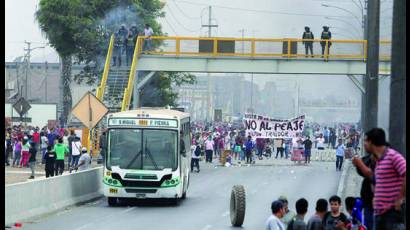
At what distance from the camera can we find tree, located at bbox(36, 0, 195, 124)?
6328cm

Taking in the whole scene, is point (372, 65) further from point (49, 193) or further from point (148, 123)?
point (49, 193)

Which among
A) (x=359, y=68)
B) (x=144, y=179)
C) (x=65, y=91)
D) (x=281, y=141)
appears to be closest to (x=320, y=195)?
(x=144, y=179)

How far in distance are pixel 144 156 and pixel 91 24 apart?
112 feet

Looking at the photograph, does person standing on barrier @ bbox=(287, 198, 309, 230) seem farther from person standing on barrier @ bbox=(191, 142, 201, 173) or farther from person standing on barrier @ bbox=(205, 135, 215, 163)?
person standing on barrier @ bbox=(205, 135, 215, 163)

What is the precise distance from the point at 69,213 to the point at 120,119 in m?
3.92

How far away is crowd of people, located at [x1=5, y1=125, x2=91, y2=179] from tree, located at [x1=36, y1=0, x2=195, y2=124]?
37.2 feet

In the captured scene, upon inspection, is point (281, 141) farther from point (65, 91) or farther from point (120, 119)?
point (120, 119)

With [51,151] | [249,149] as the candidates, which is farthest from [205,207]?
[249,149]

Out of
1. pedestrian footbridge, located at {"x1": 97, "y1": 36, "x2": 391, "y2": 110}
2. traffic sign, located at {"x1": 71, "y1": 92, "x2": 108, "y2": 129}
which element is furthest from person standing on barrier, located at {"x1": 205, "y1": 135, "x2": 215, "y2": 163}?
traffic sign, located at {"x1": 71, "y1": 92, "x2": 108, "y2": 129}

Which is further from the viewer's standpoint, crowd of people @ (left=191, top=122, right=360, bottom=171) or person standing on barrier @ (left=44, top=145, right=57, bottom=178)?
crowd of people @ (left=191, top=122, right=360, bottom=171)

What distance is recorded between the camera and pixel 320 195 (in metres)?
35.0

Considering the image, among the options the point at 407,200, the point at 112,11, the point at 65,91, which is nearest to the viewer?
the point at 407,200

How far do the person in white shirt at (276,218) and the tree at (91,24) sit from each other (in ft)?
161

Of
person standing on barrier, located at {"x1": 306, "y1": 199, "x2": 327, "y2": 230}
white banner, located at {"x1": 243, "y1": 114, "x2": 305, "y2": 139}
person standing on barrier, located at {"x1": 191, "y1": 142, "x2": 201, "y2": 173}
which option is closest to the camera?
person standing on barrier, located at {"x1": 306, "y1": 199, "x2": 327, "y2": 230}
